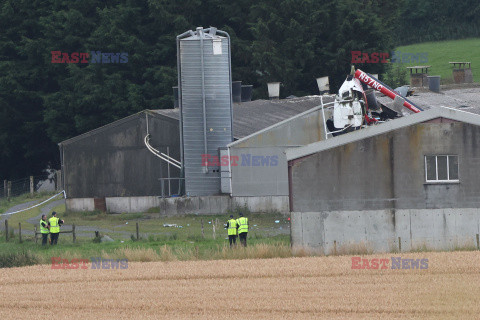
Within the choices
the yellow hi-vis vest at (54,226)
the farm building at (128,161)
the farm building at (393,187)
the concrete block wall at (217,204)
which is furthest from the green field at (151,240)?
the farm building at (393,187)

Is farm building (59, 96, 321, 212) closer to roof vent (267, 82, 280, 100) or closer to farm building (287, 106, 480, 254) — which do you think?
roof vent (267, 82, 280, 100)

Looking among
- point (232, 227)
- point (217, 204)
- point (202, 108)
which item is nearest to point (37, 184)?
Result: point (202, 108)

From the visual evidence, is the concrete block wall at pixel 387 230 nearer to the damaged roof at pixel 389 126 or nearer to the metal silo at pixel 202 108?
the damaged roof at pixel 389 126

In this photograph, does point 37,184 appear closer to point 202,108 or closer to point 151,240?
point 202,108

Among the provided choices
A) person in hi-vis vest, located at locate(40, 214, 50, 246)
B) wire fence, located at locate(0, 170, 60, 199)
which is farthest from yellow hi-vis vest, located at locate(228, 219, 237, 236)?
wire fence, located at locate(0, 170, 60, 199)

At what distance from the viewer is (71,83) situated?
74375 mm

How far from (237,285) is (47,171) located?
2108 inches

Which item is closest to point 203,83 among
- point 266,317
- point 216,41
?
point 216,41

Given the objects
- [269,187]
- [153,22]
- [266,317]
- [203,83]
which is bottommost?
[266,317]

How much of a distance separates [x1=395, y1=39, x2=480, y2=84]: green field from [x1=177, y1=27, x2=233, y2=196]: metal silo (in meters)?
46.4

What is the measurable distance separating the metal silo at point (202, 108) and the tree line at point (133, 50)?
64.5 ft

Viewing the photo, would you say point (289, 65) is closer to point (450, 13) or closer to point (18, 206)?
point (18, 206)

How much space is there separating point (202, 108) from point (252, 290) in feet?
77.9

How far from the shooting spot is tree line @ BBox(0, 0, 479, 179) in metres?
72.8
